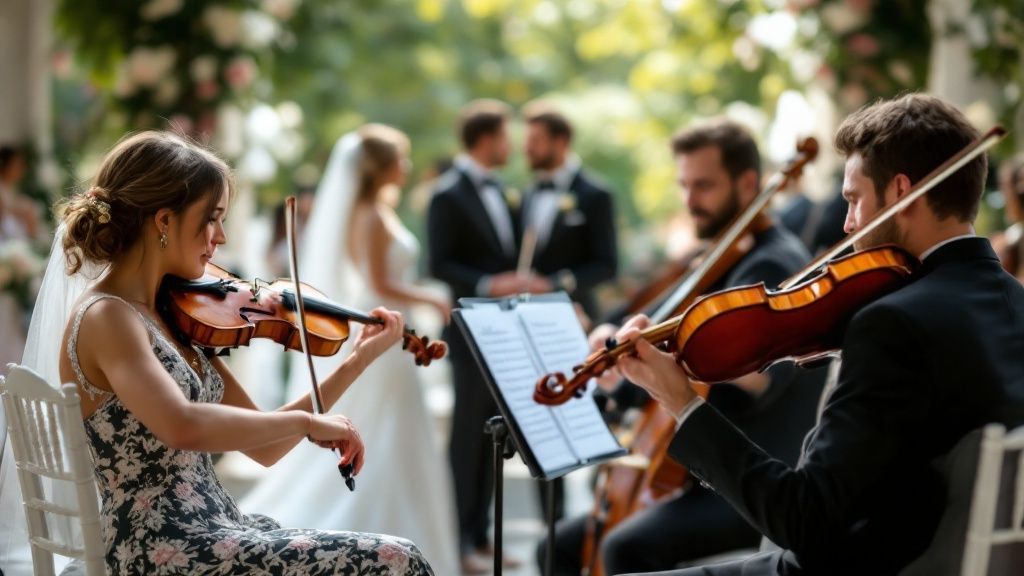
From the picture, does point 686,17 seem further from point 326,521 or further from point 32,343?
point 32,343

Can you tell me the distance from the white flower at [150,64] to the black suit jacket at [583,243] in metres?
2.22

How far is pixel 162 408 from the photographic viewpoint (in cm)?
205

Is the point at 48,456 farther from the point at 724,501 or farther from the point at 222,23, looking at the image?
the point at 222,23

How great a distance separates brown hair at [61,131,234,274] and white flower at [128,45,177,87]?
426cm

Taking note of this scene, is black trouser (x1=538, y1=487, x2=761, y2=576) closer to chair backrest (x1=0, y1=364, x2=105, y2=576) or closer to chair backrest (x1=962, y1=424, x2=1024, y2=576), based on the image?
chair backrest (x1=962, y1=424, x2=1024, y2=576)

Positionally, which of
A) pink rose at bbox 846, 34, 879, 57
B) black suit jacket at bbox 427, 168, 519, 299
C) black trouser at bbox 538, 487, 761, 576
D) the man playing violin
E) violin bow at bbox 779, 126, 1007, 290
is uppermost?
pink rose at bbox 846, 34, 879, 57

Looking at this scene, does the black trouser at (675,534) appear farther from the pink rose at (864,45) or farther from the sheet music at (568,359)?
Result: the pink rose at (864,45)

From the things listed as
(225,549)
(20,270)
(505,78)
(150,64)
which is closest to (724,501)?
(225,549)

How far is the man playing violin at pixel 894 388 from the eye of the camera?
1846mm

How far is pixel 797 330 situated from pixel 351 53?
35.6ft

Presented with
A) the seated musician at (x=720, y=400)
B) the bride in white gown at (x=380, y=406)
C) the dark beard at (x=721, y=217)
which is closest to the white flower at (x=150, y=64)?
the bride in white gown at (x=380, y=406)

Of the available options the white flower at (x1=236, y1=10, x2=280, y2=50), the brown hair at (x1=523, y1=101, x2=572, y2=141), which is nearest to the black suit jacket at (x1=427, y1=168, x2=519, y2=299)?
the brown hair at (x1=523, y1=101, x2=572, y2=141)

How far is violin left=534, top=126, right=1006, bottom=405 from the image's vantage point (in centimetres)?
201

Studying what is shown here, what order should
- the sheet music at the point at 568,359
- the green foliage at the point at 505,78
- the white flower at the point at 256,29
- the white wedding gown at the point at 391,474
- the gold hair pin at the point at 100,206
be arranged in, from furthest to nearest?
the green foliage at the point at 505,78
the white flower at the point at 256,29
the white wedding gown at the point at 391,474
the sheet music at the point at 568,359
the gold hair pin at the point at 100,206
